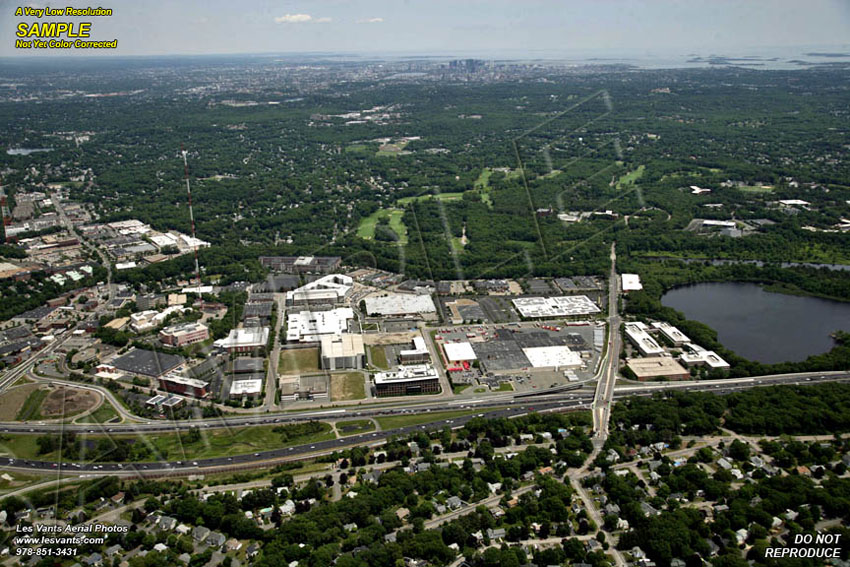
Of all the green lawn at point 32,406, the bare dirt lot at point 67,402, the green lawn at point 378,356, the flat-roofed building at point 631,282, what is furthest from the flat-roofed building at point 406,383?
the flat-roofed building at point 631,282

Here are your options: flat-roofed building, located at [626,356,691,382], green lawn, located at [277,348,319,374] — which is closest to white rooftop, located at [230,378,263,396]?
green lawn, located at [277,348,319,374]

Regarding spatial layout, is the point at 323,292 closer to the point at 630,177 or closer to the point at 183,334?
the point at 183,334

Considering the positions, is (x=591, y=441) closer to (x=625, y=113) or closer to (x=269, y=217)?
(x=269, y=217)

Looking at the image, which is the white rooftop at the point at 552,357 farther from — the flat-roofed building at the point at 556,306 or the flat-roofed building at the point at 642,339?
the flat-roofed building at the point at 556,306

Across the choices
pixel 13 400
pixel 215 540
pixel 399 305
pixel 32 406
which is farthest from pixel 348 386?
pixel 13 400

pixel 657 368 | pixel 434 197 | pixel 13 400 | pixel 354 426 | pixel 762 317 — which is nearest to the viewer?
pixel 354 426

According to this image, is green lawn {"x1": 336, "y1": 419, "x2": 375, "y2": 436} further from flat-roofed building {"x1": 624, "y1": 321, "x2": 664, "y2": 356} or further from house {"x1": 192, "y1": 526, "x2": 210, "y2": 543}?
flat-roofed building {"x1": 624, "y1": 321, "x2": 664, "y2": 356}
